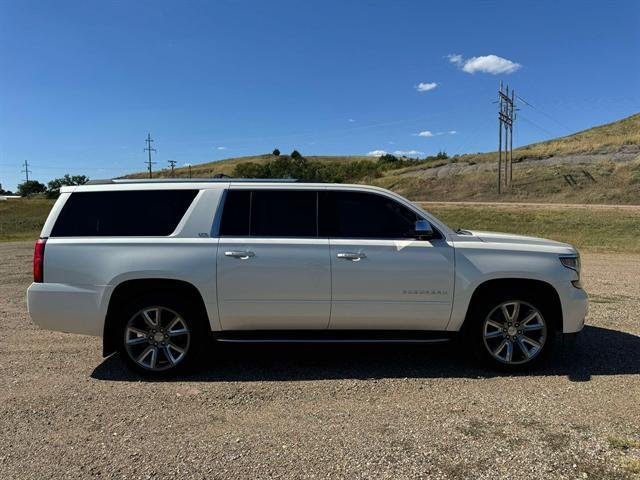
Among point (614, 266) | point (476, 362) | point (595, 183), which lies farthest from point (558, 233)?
point (595, 183)

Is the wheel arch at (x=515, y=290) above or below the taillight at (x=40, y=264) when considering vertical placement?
below

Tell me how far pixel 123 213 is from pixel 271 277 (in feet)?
5.14

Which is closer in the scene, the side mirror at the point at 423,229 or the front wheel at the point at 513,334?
the side mirror at the point at 423,229

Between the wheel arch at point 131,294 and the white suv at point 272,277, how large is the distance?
0.04 ft

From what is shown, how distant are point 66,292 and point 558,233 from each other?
64.3 feet

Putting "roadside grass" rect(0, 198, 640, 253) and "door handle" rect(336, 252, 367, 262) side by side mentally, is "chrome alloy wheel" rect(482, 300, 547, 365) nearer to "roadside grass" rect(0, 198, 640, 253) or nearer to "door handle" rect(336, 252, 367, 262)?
"door handle" rect(336, 252, 367, 262)

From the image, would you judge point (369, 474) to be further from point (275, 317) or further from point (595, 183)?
point (595, 183)

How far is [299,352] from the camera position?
216 inches

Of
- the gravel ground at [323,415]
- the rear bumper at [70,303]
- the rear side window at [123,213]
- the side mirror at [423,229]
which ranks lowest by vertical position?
the gravel ground at [323,415]

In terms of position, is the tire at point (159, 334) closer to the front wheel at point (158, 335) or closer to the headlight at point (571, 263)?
the front wheel at point (158, 335)

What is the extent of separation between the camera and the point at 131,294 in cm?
472

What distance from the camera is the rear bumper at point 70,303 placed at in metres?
4.63

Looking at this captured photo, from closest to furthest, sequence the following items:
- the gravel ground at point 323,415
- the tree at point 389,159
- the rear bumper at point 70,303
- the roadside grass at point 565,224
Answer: the gravel ground at point 323,415 < the rear bumper at point 70,303 < the roadside grass at point 565,224 < the tree at point 389,159

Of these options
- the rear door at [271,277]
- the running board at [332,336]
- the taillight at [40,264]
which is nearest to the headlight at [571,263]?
the running board at [332,336]
